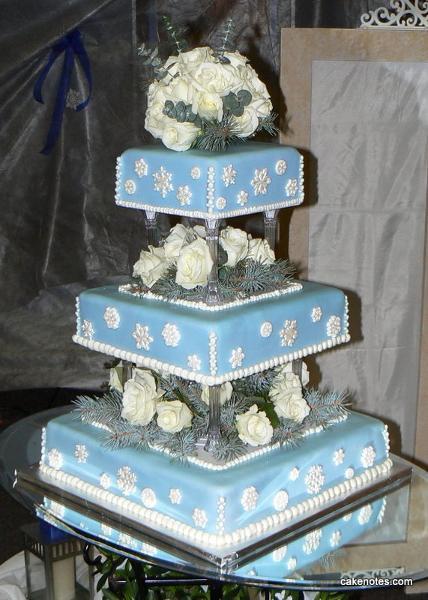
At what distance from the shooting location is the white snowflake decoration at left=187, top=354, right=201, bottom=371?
1715mm

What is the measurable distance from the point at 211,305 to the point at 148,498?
377 millimetres

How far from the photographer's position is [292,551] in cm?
170

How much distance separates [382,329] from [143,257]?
128 cm

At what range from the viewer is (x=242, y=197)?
1.77 meters

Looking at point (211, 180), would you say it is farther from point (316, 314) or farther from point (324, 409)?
point (324, 409)

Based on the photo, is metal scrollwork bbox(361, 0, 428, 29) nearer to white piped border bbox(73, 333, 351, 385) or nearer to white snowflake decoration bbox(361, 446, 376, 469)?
white piped border bbox(73, 333, 351, 385)

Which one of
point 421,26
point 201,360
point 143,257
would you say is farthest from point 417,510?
point 421,26

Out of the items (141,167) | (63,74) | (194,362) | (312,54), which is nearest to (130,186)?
(141,167)

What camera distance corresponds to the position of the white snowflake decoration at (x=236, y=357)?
5.65 ft

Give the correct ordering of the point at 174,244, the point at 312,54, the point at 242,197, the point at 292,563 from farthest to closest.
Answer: the point at 312,54, the point at 174,244, the point at 242,197, the point at 292,563

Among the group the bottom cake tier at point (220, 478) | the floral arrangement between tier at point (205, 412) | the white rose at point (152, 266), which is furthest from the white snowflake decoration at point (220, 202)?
the bottom cake tier at point (220, 478)

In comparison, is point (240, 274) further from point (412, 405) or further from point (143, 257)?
point (412, 405)

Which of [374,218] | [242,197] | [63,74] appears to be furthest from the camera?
[63,74]

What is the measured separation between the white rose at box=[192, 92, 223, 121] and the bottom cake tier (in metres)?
0.63
